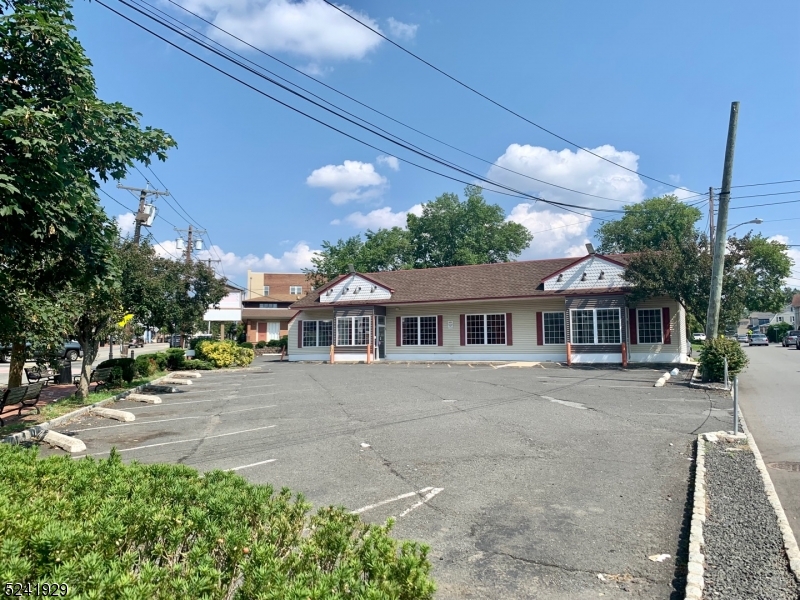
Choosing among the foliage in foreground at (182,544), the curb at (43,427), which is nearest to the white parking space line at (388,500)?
the foliage in foreground at (182,544)

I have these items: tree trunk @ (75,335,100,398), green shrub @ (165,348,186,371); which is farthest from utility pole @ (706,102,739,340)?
green shrub @ (165,348,186,371)

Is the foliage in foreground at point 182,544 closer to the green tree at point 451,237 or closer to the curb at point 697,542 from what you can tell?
the curb at point 697,542

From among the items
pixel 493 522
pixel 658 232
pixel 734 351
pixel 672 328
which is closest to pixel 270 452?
pixel 493 522

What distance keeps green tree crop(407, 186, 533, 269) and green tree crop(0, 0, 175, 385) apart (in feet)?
158

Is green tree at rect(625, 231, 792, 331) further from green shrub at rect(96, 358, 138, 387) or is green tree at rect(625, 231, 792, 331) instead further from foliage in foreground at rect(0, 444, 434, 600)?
foliage in foreground at rect(0, 444, 434, 600)

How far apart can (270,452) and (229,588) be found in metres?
5.94

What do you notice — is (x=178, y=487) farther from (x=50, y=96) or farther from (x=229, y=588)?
(x=50, y=96)

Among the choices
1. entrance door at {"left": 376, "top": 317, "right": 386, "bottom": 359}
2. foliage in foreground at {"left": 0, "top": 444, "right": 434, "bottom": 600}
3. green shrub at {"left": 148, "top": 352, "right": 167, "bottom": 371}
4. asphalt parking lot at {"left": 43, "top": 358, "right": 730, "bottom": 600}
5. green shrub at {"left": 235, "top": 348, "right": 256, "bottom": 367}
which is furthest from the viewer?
entrance door at {"left": 376, "top": 317, "right": 386, "bottom": 359}

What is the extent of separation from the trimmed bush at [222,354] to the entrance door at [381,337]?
7.83 meters

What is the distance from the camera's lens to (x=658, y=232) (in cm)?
5981

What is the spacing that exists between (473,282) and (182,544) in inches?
1137

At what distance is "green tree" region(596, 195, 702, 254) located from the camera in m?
59.4

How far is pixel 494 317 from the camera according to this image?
1176 inches

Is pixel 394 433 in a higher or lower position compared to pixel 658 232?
lower
